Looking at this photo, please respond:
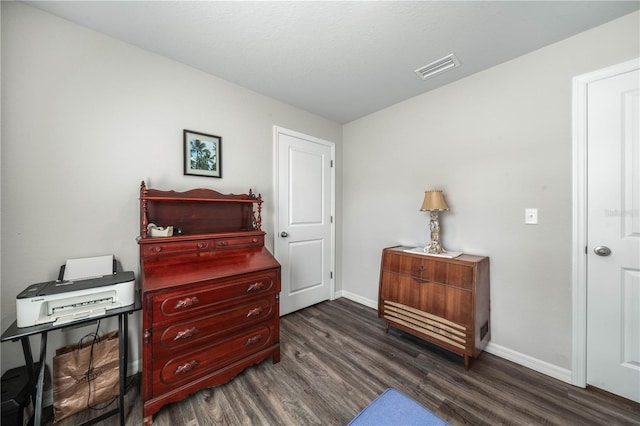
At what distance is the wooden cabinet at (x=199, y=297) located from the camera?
1403 mm

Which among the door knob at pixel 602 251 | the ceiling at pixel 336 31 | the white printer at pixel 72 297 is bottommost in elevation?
the white printer at pixel 72 297

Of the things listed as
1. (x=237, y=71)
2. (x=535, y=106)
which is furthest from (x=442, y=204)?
(x=237, y=71)

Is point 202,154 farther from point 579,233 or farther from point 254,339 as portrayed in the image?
point 579,233

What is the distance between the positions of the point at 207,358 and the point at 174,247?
81 centimetres

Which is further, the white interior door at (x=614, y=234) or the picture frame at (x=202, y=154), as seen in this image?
the picture frame at (x=202, y=154)

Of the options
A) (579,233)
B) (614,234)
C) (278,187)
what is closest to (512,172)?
(579,233)

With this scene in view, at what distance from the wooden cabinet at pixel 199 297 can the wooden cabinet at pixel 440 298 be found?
1.15m

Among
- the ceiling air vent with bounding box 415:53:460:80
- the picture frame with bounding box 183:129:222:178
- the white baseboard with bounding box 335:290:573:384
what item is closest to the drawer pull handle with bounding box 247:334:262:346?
the picture frame with bounding box 183:129:222:178

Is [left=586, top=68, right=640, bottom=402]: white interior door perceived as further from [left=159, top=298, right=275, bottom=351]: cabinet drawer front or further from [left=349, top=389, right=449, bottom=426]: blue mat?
[left=159, top=298, right=275, bottom=351]: cabinet drawer front

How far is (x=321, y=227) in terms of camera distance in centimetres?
311

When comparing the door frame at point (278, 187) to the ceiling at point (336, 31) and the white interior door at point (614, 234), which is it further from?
the white interior door at point (614, 234)

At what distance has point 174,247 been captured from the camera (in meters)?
1.74

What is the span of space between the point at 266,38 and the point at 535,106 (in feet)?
6.99

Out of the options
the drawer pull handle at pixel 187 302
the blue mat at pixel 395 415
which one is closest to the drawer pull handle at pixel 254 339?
the drawer pull handle at pixel 187 302
